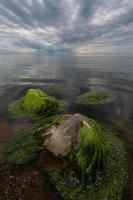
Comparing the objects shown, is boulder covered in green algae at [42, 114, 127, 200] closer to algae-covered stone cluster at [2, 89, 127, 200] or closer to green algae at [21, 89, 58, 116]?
algae-covered stone cluster at [2, 89, 127, 200]

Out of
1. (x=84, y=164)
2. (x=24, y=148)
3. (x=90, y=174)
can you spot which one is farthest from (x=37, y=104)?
(x=90, y=174)

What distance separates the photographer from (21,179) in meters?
9.26

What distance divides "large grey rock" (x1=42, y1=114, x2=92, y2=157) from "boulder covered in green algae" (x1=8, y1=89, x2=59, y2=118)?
22.8 ft

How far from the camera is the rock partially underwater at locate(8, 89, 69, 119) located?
18.4 m

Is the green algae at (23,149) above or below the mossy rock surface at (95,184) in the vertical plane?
below

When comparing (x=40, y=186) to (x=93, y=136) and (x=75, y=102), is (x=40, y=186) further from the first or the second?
(x=75, y=102)

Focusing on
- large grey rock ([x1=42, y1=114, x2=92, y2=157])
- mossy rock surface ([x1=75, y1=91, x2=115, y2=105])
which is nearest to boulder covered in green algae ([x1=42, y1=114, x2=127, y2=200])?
large grey rock ([x1=42, y1=114, x2=92, y2=157])

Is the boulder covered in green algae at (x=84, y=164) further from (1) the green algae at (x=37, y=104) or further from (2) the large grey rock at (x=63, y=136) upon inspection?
(1) the green algae at (x=37, y=104)

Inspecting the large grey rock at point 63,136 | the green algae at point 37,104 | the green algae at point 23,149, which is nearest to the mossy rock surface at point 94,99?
the green algae at point 37,104

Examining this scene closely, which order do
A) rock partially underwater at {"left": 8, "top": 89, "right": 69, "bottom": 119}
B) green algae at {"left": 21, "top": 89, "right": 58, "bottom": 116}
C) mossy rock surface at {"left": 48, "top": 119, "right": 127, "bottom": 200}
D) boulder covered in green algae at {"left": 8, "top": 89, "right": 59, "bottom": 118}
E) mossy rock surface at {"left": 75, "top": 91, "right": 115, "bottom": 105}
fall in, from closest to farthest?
mossy rock surface at {"left": 48, "top": 119, "right": 127, "bottom": 200} → rock partially underwater at {"left": 8, "top": 89, "right": 69, "bottom": 119} → boulder covered in green algae at {"left": 8, "top": 89, "right": 59, "bottom": 118} → green algae at {"left": 21, "top": 89, "right": 58, "bottom": 116} → mossy rock surface at {"left": 75, "top": 91, "right": 115, "bottom": 105}

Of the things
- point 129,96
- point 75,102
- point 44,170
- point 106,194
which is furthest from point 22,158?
point 129,96

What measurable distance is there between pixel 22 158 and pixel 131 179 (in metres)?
5.45

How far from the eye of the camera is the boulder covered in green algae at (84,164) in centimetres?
874

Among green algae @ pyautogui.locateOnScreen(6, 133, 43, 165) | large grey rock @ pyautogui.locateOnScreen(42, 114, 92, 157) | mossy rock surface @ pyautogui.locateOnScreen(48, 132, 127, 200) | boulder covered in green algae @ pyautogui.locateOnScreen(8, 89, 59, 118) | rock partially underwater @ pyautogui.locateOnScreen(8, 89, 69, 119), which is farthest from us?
boulder covered in green algae @ pyautogui.locateOnScreen(8, 89, 59, 118)
